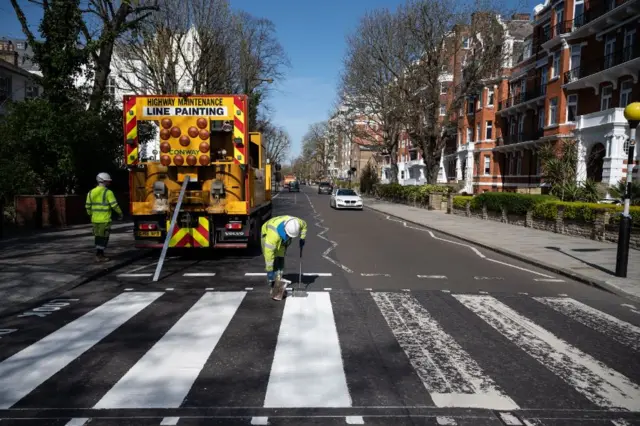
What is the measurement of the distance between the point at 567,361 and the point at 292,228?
3.58m

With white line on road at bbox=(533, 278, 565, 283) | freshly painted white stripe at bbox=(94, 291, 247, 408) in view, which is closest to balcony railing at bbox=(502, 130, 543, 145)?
white line on road at bbox=(533, 278, 565, 283)

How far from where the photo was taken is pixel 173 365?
14.6ft

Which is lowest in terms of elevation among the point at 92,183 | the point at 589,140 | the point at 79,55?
the point at 92,183

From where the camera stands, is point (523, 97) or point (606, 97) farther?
point (523, 97)

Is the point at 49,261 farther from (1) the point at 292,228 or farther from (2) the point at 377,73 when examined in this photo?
(2) the point at 377,73

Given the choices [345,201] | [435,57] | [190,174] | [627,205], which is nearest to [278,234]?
[190,174]

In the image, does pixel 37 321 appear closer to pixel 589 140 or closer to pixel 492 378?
pixel 492 378

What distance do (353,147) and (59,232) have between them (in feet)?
303

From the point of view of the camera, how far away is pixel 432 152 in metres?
33.8

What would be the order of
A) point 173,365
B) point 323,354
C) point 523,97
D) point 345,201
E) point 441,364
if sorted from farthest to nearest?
point 523,97 → point 345,201 → point 323,354 → point 441,364 → point 173,365

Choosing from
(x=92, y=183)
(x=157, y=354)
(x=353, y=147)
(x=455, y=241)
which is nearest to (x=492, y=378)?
(x=157, y=354)

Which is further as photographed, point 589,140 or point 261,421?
point 589,140

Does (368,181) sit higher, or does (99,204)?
(99,204)

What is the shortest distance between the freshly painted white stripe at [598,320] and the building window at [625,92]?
24.6m
